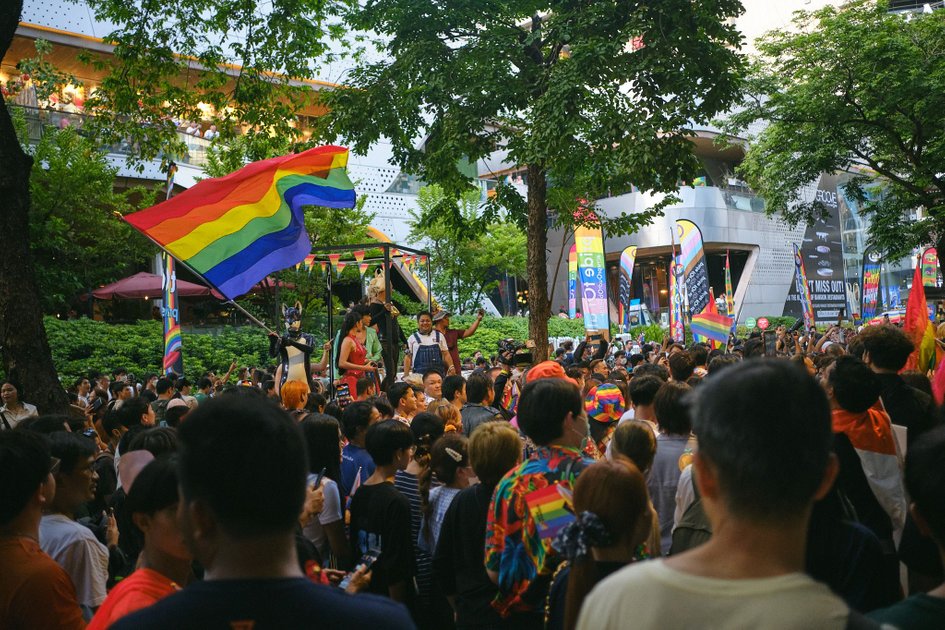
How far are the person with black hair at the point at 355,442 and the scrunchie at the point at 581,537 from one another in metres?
2.79

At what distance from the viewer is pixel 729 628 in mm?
1542

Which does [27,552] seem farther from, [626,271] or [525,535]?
[626,271]

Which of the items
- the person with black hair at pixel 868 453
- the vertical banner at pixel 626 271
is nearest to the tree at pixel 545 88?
the person with black hair at pixel 868 453

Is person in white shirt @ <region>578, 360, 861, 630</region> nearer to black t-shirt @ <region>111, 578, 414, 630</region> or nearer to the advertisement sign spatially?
black t-shirt @ <region>111, 578, 414, 630</region>

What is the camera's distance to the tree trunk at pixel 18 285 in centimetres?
788

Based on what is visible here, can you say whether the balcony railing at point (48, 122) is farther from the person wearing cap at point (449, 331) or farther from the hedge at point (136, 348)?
the person wearing cap at point (449, 331)

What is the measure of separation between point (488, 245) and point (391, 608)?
3554 cm

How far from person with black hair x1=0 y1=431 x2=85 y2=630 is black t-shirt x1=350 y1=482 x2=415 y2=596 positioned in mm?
1509

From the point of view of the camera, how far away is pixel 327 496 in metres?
4.40

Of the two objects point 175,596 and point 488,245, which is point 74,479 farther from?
point 488,245

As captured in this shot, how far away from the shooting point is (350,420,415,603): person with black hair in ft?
13.1

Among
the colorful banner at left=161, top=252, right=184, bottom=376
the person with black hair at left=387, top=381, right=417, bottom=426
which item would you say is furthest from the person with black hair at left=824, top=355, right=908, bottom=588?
the colorful banner at left=161, top=252, right=184, bottom=376

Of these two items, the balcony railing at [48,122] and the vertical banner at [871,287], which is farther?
the vertical banner at [871,287]

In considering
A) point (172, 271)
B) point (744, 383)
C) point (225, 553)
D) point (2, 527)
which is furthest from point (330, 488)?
point (172, 271)
